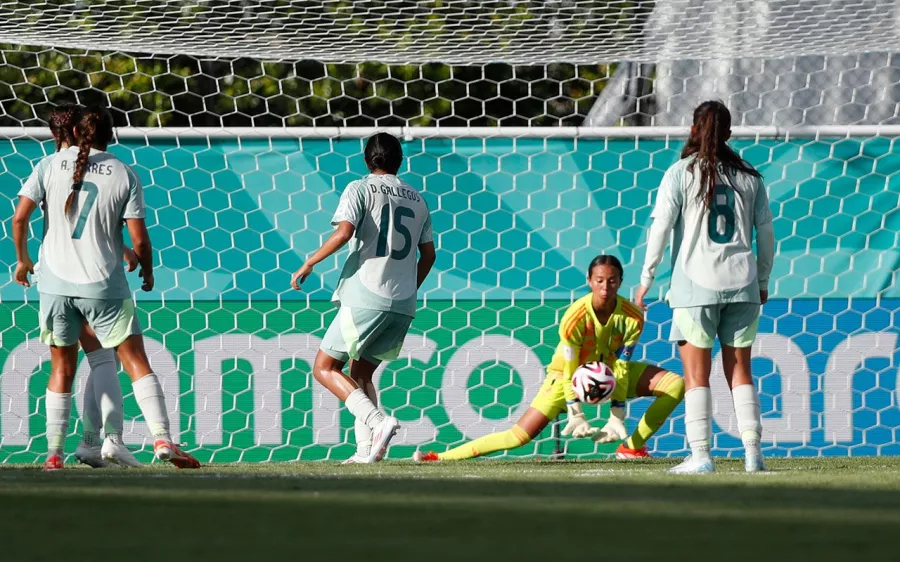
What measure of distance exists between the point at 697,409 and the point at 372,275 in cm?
178

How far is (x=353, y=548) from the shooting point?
7.56ft

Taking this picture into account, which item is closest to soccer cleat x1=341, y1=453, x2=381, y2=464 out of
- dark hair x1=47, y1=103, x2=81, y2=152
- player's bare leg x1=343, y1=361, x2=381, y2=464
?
player's bare leg x1=343, y1=361, x2=381, y2=464

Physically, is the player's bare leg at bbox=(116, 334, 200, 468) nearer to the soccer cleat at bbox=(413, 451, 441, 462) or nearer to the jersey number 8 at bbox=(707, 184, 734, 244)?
the soccer cleat at bbox=(413, 451, 441, 462)

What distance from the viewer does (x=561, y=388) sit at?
19.8 feet

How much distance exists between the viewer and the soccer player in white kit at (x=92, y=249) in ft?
16.1

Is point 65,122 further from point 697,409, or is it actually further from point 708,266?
point 697,409

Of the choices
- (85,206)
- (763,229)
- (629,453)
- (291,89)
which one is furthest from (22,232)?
(291,89)

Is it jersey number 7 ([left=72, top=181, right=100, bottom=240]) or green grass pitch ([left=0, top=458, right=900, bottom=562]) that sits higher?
jersey number 7 ([left=72, top=181, right=100, bottom=240])

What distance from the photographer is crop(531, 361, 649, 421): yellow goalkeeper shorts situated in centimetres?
597

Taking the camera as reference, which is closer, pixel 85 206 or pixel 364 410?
pixel 85 206

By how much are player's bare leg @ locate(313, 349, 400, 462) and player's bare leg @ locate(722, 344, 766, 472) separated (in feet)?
5.02

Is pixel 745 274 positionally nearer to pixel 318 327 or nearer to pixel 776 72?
pixel 318 327

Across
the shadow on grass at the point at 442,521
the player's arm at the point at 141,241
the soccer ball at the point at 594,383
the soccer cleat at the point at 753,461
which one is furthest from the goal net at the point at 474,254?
the shadow on grass at the point at 442,521

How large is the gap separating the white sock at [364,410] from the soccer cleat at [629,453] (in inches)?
56.5
